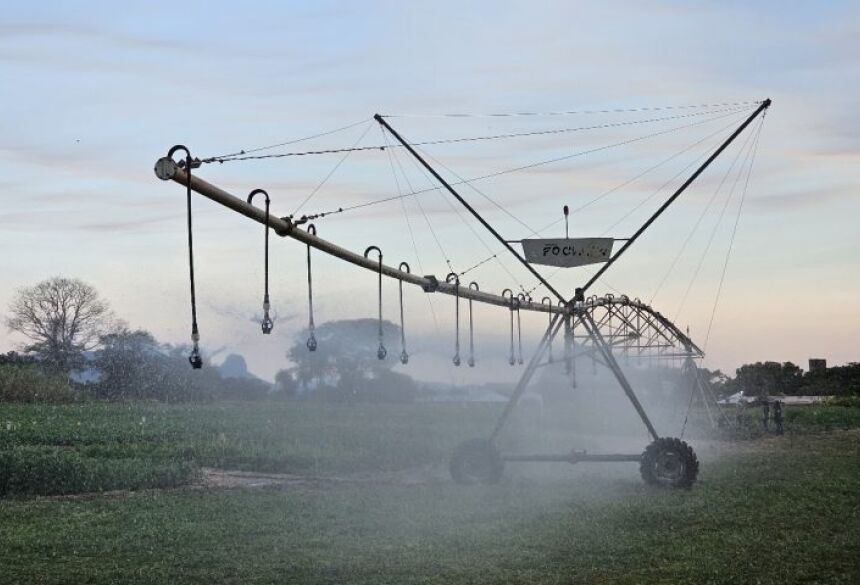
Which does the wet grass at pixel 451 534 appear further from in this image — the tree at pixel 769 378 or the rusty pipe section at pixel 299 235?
the tree at pixel 769 378

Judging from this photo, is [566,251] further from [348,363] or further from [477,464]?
[348,363]

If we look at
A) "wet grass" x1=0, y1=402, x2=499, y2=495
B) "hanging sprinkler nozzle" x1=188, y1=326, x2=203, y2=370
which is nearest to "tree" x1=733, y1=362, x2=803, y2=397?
"wet grass" x1=0, y1=402, x2=499, y2=495

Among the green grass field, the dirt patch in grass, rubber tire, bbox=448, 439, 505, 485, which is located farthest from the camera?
the dirt patch in grass

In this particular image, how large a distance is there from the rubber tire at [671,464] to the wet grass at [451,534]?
15.8 inches

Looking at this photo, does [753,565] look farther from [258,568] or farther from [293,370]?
[293,370]

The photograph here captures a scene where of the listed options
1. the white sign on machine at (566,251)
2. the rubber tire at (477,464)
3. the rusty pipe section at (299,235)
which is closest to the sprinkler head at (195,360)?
the rusty pipe section at (299,235)

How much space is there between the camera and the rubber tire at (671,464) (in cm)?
2605

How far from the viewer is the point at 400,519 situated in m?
21.6

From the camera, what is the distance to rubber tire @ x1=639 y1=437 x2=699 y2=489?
2605 centimetres

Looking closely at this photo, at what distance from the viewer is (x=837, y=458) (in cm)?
3591

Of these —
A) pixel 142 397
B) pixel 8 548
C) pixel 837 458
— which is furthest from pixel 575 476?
pixel 142 397

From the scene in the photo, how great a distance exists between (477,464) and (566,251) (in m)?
5.54

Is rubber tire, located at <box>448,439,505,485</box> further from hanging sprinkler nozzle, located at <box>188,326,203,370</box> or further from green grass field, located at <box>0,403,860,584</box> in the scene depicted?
hanging sprinkler nozzle, located at <box>188,326,203,370</box>

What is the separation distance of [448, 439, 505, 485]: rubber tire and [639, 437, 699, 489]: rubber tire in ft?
11.4
